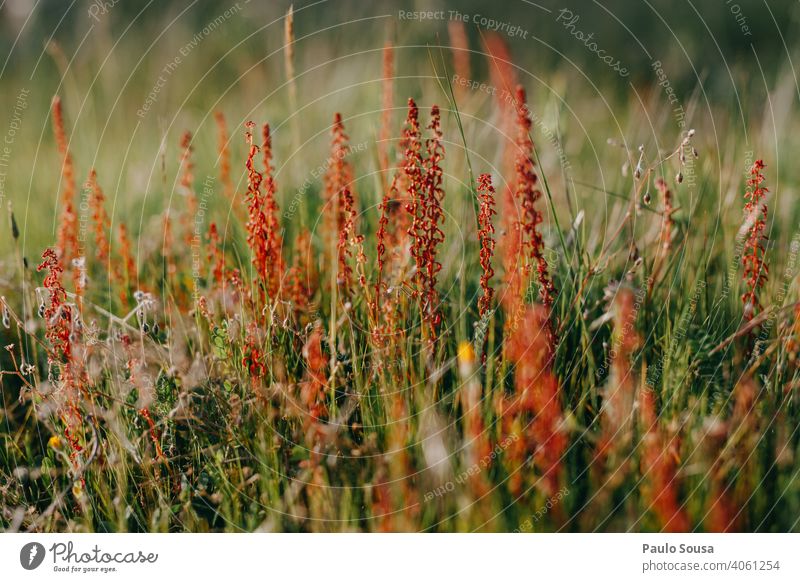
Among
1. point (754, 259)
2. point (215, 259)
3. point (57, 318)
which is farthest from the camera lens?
point (215, 259)

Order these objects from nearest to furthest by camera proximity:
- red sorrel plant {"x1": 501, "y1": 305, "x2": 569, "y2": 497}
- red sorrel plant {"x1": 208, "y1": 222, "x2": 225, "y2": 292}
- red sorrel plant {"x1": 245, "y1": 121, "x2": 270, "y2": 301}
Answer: red sorrel plant {"x1": 501, "y1": 305, "x2": 569, "y2": 497}, red sorrel plant {"x1": 245, "y1": 121, "x2": 270, "y2": 301}, red sorrel plant {"x1": 208, "y1": 222, "x2": 225, "y2": 292}

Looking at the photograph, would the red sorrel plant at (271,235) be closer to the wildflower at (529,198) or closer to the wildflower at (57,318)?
the wildflower at (57,318)

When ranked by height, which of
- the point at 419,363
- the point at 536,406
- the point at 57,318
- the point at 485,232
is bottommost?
the point at 536,406

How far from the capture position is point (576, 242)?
6.75 feet

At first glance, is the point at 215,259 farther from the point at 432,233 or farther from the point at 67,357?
the point at 432,233

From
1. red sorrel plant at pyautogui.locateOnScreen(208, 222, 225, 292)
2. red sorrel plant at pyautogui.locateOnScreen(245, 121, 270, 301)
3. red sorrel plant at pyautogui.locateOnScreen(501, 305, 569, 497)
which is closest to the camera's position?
red sorrel plant at pyautogui.locateOnScreen(501, 305, 569, 497)

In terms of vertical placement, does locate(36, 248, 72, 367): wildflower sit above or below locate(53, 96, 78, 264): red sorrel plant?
below

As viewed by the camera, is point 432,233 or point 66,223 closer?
point 432,233

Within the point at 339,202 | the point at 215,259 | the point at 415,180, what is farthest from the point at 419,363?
the point at 215,259

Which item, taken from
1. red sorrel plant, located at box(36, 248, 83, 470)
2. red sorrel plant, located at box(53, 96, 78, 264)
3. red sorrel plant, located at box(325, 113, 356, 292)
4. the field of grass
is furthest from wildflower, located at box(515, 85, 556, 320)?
red sorrel plant, located at box(53, 96, 78, 264)

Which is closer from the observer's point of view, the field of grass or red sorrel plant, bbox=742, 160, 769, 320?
the field of grass

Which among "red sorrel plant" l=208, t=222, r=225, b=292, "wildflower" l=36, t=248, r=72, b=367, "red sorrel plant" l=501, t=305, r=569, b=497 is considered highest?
"red sorrel plant" l=208, t=222, r=225, b=292

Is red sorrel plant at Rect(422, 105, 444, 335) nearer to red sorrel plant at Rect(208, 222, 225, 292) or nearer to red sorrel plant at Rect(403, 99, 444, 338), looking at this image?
red sorrel plant at Rect(403, 99, 444, 338)
